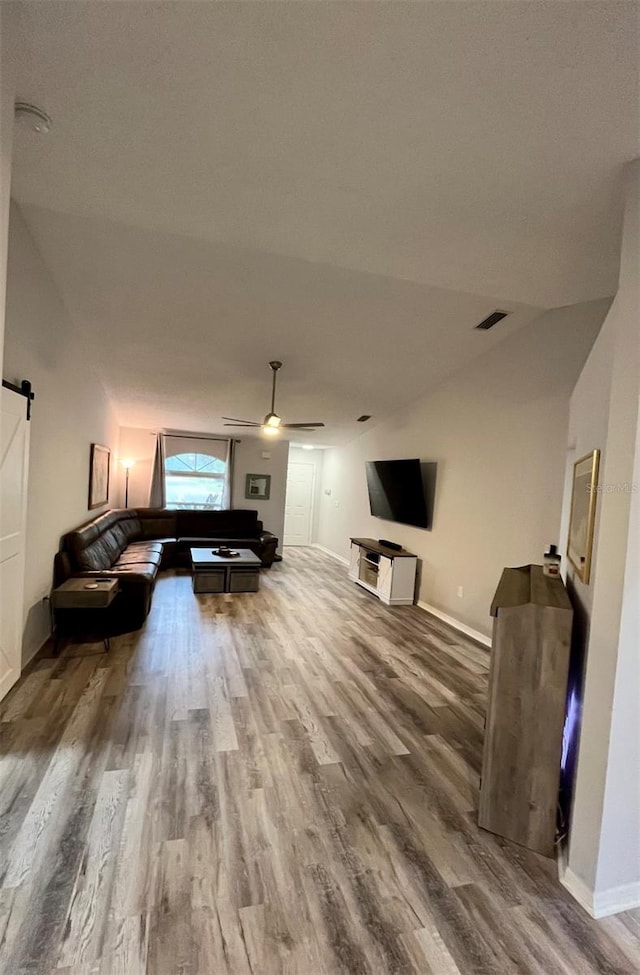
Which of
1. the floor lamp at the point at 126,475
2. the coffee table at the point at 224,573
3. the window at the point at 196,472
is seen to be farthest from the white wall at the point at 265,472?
the coffee table at the point at 224,573

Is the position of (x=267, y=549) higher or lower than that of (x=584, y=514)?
lower

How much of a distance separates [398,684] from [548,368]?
2.88 meters

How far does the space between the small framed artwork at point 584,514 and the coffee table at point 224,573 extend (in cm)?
406

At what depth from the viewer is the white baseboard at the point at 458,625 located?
163 inches

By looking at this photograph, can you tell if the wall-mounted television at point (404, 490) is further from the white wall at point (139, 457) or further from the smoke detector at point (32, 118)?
the smoke detector at point (32, 118)

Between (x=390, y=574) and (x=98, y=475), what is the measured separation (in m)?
3.96

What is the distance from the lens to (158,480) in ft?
25.9

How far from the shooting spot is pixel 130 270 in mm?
3043

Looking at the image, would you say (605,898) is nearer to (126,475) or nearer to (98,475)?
(98,475)

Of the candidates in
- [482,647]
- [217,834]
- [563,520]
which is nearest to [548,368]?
[563,520]

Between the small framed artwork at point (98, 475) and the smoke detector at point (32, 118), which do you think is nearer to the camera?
the smoke detector at point (32, 118)

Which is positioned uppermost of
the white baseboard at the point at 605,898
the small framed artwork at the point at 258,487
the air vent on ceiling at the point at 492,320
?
the air vent on ceiling at the point at 492,320

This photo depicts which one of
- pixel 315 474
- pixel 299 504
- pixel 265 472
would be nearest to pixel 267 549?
pixel 265 472

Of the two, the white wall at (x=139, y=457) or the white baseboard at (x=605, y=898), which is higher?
the white wall at (x=139, y=457)
